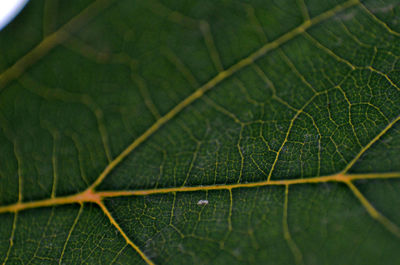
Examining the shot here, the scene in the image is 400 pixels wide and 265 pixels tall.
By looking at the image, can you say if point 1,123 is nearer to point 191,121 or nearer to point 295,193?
point 191,121

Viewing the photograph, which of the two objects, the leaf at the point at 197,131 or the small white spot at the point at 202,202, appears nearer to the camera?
the leaf at the point at 197,131

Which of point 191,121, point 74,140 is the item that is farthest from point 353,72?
point 74,140

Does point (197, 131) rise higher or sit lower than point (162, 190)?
higher

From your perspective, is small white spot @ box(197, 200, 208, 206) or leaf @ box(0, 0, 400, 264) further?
small white spot @ box(197, 200, 208, 206)

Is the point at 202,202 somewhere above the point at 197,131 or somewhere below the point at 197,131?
below

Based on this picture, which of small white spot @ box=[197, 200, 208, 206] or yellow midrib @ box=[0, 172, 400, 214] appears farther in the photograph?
small white spot @ box=[197, 200, 208, 206]

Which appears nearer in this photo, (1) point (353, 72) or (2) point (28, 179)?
(1) point (353, 72)

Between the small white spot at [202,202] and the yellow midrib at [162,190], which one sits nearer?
the yellow midrib at [162,190]

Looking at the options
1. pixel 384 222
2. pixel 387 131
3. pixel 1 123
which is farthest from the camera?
pixel 1 123
